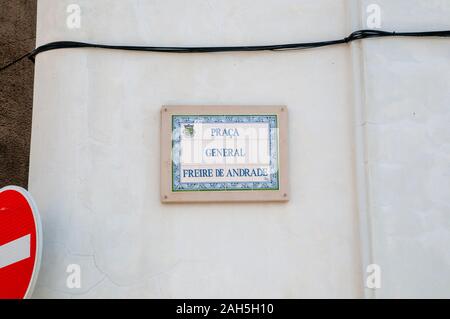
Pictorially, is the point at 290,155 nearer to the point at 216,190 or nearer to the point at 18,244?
the point at 216,190

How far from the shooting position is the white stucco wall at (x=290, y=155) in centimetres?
405

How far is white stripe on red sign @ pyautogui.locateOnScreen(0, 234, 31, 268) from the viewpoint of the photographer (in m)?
3.77

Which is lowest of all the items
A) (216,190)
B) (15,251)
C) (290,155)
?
(15,251)

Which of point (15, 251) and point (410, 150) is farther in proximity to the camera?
point (410, 150)

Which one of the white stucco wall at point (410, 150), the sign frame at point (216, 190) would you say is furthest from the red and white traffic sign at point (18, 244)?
the white stucco wall at point (410, 150)

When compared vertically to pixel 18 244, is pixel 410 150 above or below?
above

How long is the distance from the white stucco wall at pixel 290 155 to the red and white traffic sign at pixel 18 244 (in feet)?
0.98

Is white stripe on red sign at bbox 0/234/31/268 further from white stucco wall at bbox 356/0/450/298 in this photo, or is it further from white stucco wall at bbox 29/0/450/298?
white stucco wall at bbox 356/0/450/298

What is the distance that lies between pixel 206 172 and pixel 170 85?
65cm

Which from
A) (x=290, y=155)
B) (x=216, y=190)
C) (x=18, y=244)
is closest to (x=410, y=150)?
(x=290, y=155)

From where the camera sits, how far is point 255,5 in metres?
4.41

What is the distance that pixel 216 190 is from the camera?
13.5 ft

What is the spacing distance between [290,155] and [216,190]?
1.78 feet
